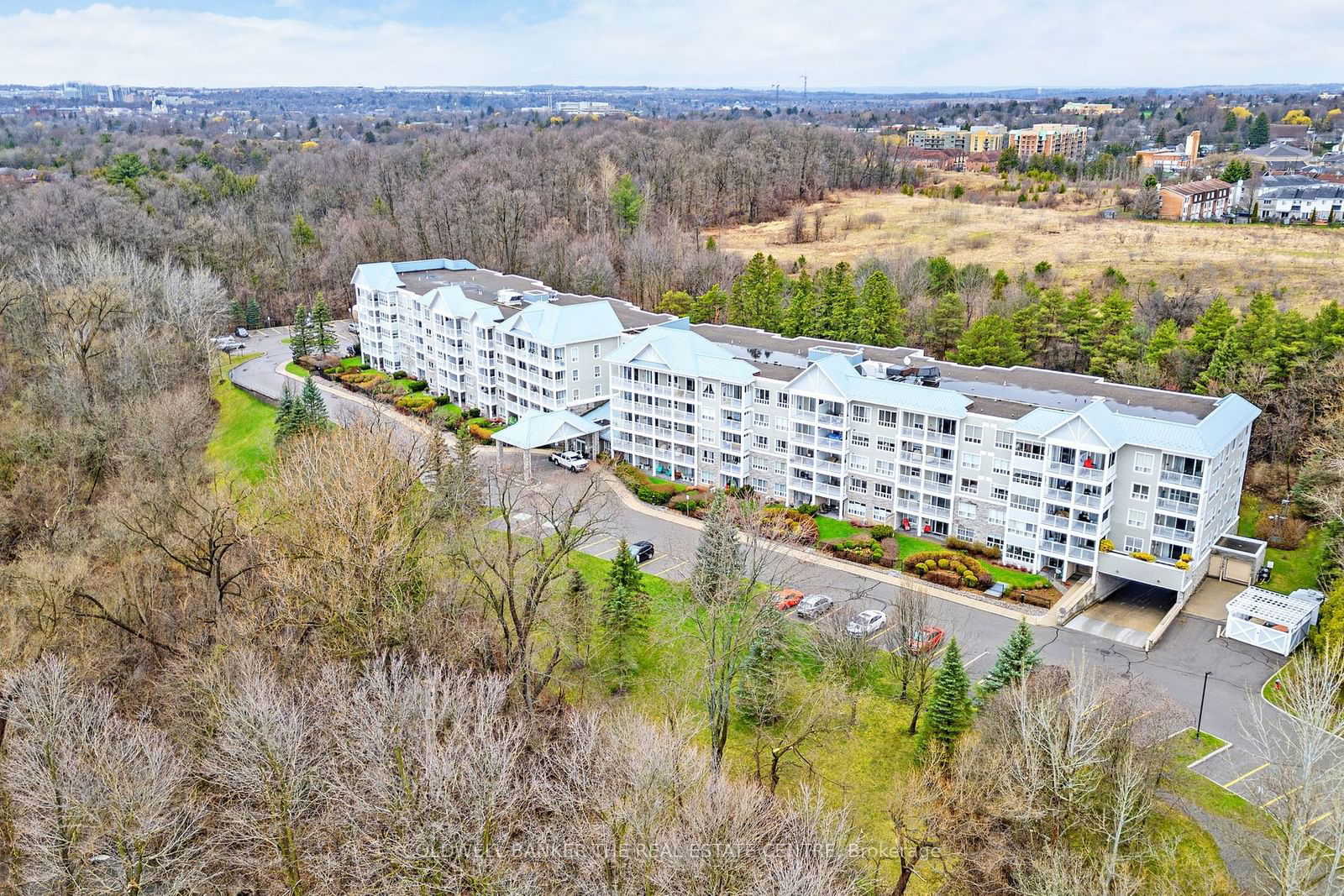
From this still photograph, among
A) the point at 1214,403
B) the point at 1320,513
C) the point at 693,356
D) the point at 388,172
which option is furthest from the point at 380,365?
the point at 1320,513

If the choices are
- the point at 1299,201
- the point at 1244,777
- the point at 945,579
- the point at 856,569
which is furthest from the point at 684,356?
the point at 1299,201

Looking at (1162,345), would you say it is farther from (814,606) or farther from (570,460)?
(570,460)

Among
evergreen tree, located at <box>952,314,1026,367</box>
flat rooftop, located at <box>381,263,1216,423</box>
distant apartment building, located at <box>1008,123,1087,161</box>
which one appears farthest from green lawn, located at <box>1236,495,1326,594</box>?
distant apartment building, located at <box>1008,123,1087,161</box>

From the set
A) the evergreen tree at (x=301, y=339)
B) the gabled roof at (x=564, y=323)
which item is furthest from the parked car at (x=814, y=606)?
the evergreen tree at (x=301, y=339)

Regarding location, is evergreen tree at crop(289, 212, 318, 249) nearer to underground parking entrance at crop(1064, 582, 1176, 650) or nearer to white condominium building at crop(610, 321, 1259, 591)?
white condominium building at crop(610, 321, 1259, 591)

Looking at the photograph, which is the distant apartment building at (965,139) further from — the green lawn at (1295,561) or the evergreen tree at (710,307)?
the green lawn at (1295,561)
